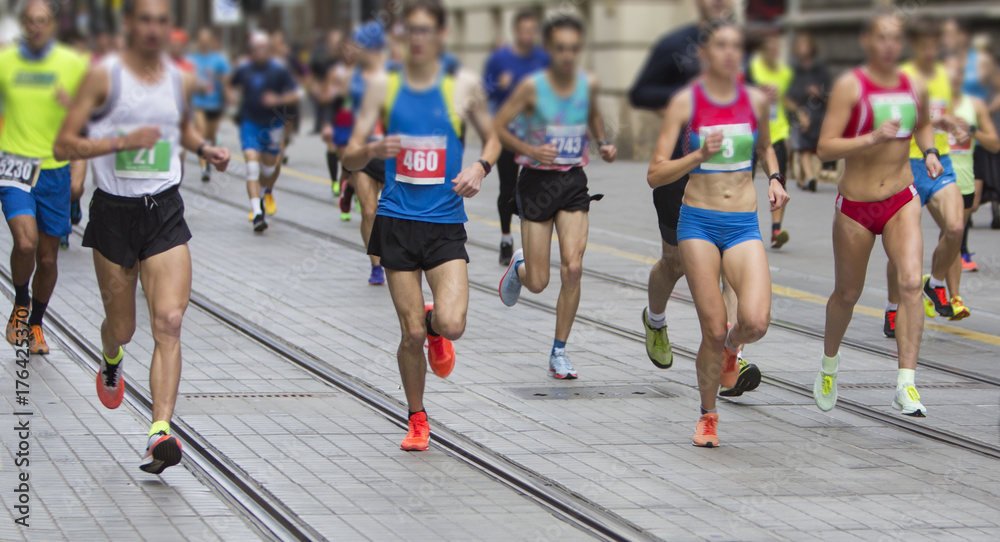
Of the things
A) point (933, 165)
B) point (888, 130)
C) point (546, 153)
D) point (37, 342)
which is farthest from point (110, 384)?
point (933, 165)

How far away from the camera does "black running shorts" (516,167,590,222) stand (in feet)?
27.0

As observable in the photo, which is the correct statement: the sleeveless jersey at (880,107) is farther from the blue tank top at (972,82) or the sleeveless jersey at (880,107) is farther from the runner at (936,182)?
the blue tank top at (972,82)

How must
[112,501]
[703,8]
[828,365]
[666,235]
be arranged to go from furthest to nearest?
1. [666,235]
2. [828,365]
3. [703,8]
4. [112,501]

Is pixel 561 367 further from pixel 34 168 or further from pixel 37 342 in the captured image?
pixel 34 168

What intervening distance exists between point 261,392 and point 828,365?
288cm

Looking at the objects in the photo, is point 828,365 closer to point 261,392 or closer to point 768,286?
point 768,286

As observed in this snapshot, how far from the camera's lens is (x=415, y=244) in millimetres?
6523

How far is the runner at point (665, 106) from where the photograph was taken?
7.05m

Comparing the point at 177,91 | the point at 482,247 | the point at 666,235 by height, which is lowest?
the point at 482,247

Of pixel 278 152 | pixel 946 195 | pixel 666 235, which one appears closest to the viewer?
pixel 666 235

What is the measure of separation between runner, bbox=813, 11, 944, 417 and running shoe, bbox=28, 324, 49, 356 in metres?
4.37

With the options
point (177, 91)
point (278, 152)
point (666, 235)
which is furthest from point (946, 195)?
point (278, 152)

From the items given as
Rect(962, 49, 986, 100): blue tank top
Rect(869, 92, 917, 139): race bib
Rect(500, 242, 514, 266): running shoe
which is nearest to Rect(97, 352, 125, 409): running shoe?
Rect(869, 92, 917, 139): race bib

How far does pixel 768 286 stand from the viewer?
21.6 ft
